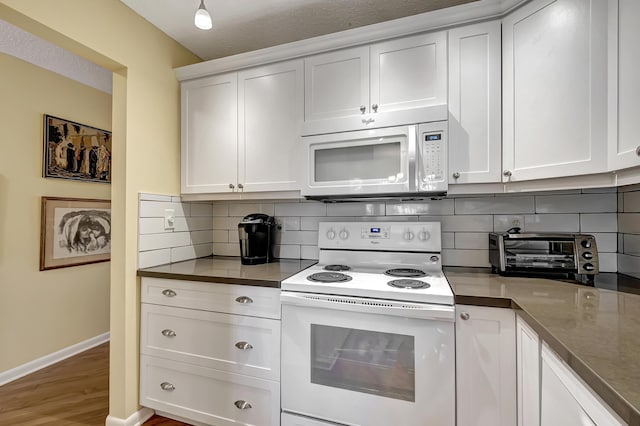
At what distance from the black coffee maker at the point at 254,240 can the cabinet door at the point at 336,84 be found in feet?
2.55

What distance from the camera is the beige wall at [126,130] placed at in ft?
5.19

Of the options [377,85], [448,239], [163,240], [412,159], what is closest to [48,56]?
[163,240]

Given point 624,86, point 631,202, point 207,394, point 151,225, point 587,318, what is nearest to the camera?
point 587,318

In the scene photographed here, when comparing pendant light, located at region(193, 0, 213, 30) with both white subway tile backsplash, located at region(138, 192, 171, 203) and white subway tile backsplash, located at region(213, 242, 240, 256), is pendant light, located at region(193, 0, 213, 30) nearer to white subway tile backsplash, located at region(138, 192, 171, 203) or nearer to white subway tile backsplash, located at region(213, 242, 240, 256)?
white subway tile backsplash, located at region(138, 192, 171, 203)

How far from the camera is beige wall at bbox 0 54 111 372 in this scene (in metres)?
2.23

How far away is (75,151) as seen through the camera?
2680 mm

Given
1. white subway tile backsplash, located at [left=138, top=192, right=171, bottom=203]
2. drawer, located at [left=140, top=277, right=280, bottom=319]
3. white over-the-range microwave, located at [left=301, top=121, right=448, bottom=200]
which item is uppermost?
white over-the-range microwave, located at [left=301, top=121, right=448, bottom=200]

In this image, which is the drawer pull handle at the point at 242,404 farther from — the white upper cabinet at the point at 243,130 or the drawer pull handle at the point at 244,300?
the white upper cabinet at the point at 243,130

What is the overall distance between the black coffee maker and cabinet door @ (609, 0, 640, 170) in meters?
1.82

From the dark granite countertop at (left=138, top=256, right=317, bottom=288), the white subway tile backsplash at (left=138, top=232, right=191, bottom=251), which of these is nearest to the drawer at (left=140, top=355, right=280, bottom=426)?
A: the dark granite countertop at (left=138, top=256, right=317, bottom=288)

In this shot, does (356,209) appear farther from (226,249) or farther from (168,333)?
(168,333)

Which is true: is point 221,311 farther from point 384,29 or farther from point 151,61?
point 384,29

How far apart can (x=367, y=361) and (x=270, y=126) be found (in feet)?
4.92

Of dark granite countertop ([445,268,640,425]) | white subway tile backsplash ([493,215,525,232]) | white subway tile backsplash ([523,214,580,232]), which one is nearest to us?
dark granite countertop ([445,268,640,425])
